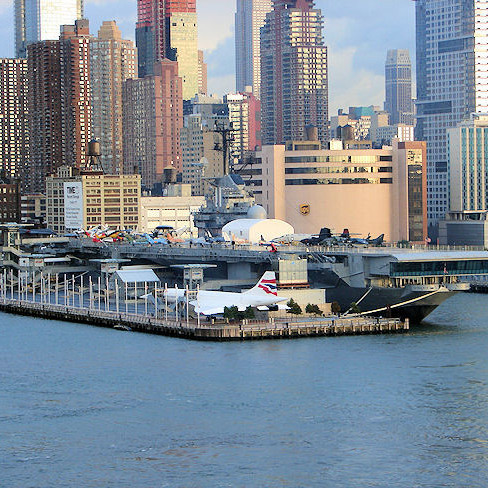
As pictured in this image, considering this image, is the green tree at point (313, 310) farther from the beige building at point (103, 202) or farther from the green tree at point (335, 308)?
the beige building at point (103, 202)

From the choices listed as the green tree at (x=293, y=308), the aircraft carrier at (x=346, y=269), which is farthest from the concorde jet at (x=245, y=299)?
the aircraft carrier at (x=346, y=269)

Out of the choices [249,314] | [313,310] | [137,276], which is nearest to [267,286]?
[313,310]

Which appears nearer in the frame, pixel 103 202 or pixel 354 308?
pixel 354 308

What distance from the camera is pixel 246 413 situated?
5116 cm

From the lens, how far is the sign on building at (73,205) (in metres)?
174

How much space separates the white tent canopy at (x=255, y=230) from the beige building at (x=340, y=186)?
47904 mm

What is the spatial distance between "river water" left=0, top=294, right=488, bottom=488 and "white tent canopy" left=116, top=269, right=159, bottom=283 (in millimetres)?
18221

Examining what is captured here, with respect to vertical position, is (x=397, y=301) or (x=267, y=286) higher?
(x=267, y=286)

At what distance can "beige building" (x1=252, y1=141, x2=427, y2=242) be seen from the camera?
149 m

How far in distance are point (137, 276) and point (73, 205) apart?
286 feet

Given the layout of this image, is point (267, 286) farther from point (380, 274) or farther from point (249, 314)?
point (380, 274)

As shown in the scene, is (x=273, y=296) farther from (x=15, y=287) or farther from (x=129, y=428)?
(x=15, y=287)

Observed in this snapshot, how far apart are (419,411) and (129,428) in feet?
37.0

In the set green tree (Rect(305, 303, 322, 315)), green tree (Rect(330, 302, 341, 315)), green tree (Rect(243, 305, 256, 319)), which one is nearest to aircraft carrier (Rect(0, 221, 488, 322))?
green tree (Rect(330, 302, 341, 315))
